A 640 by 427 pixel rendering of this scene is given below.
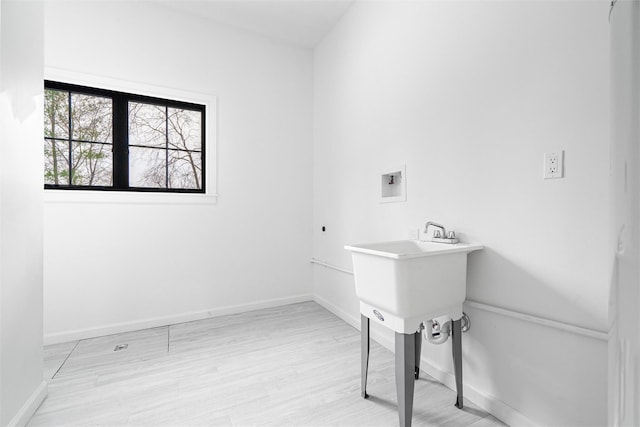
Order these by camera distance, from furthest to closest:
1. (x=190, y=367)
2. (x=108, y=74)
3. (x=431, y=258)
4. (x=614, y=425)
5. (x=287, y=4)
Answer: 1. (x=287, y=4)
2. (x=108, y=74)
3. (x=190, y=367)
4. (x=431, y=258)
5. (x=614, y=425)

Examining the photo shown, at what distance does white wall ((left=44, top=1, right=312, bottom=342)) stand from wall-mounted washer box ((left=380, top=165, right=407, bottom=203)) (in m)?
1.15

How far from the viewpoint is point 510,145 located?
52.0 inches

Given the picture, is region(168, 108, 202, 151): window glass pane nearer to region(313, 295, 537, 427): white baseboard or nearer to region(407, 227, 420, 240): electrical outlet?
region(407, 227, 420, 240): electrical outlet

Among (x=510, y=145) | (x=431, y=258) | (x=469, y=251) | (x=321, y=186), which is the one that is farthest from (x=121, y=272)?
(x=510, y=145)

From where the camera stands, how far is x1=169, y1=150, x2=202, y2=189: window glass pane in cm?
261

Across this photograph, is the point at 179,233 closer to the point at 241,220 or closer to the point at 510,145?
the point at 241,220

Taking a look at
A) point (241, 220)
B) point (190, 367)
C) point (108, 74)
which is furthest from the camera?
point (241, 220)

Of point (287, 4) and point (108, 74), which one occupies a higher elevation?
point (287, 4)

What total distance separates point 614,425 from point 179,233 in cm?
270

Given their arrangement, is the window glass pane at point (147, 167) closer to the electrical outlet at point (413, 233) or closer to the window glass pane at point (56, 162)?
the window glass pane at point (56, 162)

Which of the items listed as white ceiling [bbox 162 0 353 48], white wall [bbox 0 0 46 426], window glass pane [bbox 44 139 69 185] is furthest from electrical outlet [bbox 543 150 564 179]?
window glass pane [bbox 44 139 69 185]

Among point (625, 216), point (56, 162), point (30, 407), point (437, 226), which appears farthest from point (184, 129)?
point (625, 216)

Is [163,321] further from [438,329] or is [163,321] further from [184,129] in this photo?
[438,329]

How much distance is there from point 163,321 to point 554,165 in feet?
9.37
